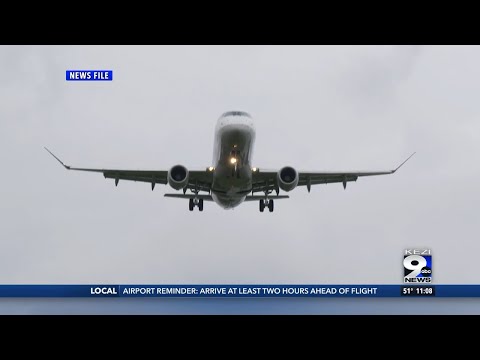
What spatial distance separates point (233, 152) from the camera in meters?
30.5

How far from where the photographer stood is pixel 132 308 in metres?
24.9

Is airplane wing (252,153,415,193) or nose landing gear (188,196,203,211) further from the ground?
airplane wing (252,153,415,193)

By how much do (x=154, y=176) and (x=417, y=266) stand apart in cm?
1371

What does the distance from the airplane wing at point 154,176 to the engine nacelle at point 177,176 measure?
3051 mm

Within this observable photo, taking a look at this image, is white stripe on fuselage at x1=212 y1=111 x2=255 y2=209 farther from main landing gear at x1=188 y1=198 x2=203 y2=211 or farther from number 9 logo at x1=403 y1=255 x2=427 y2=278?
number 9 logo at x1=403 y1=255 x2=427 y2=278

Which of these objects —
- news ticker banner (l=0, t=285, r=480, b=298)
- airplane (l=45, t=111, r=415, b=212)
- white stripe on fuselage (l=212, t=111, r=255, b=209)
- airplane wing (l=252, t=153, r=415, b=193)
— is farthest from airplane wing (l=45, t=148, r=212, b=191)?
news ticker banner (l=0, t=285, r=480, b=298)

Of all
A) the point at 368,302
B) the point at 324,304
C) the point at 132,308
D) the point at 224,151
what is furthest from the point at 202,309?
the point at 224,151

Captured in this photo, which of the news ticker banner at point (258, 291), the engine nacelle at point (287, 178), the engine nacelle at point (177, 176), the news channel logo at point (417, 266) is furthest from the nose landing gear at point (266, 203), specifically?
the news channel logo at point (417, 266)

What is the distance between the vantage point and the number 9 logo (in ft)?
85.0

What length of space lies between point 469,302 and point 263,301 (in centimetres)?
763

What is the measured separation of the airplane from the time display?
233 inches

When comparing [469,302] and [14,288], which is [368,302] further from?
[14,288]

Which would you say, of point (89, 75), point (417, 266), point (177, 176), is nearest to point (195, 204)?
point (177, 176)

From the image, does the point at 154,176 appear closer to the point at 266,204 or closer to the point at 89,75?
the point at 266,204
